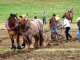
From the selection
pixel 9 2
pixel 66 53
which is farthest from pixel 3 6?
pixel 66 53

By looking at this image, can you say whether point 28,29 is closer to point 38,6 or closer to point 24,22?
point 24,22

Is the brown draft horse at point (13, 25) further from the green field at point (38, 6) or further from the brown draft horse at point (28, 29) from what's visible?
the green field at point (38, 6)

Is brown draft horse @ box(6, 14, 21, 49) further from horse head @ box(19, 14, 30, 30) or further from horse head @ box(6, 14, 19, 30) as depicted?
horse head @ box(19, 14, 30, 30)

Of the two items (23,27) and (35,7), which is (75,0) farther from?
(23,27)

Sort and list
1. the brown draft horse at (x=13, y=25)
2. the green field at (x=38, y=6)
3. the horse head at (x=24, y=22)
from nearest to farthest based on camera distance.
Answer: the horse head at (x=24, y=22)
the brown draft horse at (x=13, y=25)
the green field at (x=38, y=6)

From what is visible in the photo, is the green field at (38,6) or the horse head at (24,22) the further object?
the green field at (38,6)

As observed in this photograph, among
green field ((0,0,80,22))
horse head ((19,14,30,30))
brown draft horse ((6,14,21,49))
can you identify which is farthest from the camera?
green field ((0,0,80,22))

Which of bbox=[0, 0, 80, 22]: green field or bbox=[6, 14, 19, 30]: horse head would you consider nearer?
bbox=[6, 14, 19, 30]: horse head

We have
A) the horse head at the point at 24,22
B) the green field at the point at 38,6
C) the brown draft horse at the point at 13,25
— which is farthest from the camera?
the green field at the point at 38,6

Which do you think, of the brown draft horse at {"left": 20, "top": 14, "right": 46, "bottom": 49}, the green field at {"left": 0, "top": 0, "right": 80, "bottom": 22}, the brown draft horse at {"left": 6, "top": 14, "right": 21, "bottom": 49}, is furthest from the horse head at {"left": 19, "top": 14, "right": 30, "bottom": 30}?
the green field at {"left": 0, "top": 0, "right": 80, "bottom": 22}

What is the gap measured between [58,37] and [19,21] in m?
6.36

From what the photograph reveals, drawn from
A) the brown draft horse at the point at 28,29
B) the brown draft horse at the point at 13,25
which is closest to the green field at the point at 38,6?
the brown draft horse at the point at 28,29

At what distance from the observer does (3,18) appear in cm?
4612

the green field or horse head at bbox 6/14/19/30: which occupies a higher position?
horse head at bbox 6/14/19/30
